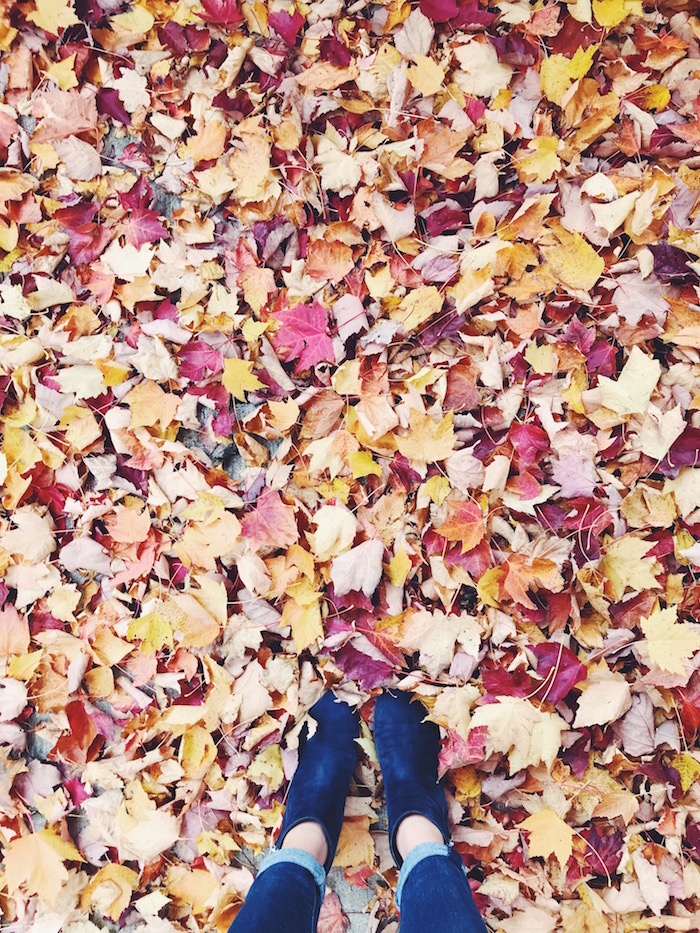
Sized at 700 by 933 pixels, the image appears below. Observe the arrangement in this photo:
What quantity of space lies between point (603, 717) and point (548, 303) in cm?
101

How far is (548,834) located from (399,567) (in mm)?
716

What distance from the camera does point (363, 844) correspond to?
5.16 ft

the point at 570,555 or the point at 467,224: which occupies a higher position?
the point at 467,224

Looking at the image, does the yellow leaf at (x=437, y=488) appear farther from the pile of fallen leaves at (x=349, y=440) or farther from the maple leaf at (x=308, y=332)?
the maple leaf at (x=308, y=332)

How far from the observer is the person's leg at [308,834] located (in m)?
1.19

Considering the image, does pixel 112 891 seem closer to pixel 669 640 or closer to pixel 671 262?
pixel 669 640

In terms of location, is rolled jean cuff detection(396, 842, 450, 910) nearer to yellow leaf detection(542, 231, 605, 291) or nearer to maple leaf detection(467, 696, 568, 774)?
maple leaf detection(467, 696, 568, 774)

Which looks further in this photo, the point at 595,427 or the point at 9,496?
the point at 9,496

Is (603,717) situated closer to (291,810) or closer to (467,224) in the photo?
(291,810)

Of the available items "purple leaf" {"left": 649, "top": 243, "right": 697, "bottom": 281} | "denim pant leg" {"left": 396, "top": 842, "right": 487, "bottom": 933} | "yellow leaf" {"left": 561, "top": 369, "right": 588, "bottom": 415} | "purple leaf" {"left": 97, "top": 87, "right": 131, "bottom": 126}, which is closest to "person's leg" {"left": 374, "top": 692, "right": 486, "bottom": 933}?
"denim pant leg" {"left": 396, "top": 842, "right": 487, "bottom": 933}

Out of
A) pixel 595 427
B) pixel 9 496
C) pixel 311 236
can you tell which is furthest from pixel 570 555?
pixel 9 496

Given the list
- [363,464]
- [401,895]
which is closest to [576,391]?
[363,464]

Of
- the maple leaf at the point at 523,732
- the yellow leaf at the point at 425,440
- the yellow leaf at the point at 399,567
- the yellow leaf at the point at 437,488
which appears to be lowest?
the maple leaf at the point at 523,732

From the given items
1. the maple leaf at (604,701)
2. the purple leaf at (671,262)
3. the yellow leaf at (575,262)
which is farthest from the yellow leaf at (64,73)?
the maple leaf at (604,701)
